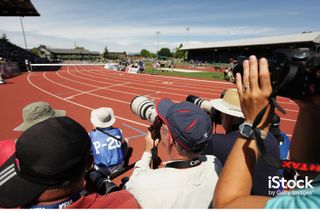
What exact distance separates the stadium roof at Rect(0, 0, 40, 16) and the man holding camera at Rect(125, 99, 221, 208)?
102 feet

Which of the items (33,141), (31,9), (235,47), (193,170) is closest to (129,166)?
(193,170)

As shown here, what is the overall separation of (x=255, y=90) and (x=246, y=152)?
0.31 metres

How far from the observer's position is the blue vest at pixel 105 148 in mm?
3701

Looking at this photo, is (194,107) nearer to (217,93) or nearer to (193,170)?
(193,170)

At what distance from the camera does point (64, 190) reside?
1145 millimetres

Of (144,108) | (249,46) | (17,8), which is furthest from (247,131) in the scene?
(249,46)

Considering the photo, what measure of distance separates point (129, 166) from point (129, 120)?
128 inches

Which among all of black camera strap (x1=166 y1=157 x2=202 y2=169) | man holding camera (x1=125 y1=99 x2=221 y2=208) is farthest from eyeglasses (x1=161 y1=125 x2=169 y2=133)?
black camera strap (x1=166 y1=157 x2=202 y2=169)

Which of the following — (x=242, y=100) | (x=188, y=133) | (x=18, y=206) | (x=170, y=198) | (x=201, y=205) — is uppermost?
(x=242, y=100)

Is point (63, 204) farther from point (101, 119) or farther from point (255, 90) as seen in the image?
point (101, 119)

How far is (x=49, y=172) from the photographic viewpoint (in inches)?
42.6

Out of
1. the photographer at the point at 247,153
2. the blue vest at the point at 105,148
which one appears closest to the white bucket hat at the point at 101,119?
the blue vest at the point at 105,148

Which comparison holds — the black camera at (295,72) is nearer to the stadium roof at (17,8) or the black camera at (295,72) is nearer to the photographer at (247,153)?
the photographer at (247,153)

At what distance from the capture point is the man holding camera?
137 centimetres
